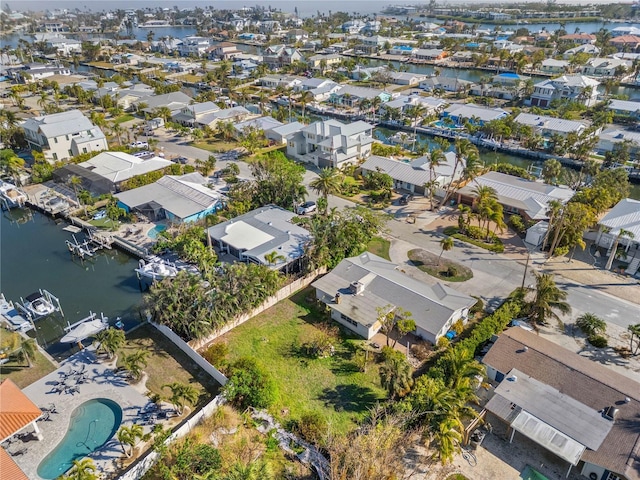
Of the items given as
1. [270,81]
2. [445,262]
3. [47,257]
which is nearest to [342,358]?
[445,262]

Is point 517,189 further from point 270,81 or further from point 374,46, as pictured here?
point 374,46

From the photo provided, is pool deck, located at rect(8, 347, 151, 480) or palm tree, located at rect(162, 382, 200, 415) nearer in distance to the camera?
pool deck, located at rect(8, 347, 151, 480)

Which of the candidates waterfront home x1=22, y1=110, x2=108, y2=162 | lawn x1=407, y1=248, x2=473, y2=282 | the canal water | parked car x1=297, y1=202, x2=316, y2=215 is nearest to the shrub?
lawn x1=407, y1=248, x2=473, y2=282

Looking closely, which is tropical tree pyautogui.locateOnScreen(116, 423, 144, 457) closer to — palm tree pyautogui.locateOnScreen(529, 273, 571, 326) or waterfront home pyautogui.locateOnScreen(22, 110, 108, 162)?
palm tree pyautogui.locateOnScreen(529, 273, 571, 326)

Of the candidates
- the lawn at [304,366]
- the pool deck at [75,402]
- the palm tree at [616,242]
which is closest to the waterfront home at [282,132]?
the lawn at [304,366]

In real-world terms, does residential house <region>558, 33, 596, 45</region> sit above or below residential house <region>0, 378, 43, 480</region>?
above

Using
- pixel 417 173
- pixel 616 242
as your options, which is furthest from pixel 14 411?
pixel 616 242

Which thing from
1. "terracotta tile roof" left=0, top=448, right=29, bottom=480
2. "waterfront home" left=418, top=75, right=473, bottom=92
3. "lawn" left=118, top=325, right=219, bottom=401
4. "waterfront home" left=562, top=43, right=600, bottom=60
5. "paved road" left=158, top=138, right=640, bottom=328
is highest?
"waterfront home" left=562, top=43, right=600, bottom=60

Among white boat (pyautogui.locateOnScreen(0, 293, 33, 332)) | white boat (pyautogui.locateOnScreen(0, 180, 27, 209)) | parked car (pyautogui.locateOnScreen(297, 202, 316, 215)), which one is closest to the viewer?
white boat (pyautogui.locateOnScreen(0, 293, 33, 332))

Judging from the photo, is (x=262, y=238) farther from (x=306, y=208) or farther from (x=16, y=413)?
(x=16, y=413)
